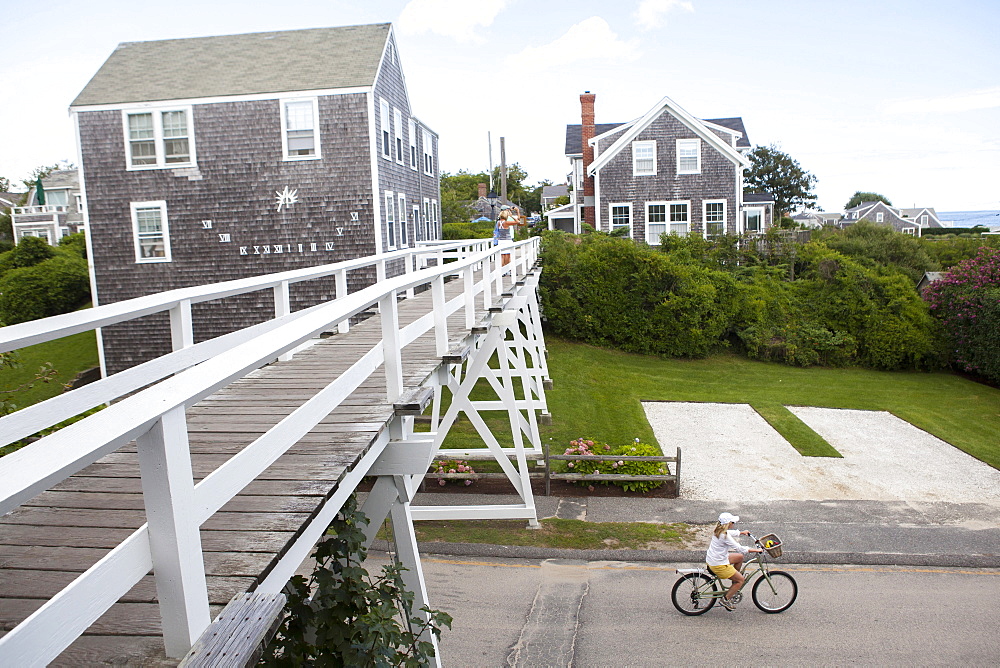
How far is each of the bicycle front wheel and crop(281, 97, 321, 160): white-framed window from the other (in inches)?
680

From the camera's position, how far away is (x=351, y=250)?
22609 mm

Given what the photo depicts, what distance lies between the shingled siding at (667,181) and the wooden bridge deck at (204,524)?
2783cm

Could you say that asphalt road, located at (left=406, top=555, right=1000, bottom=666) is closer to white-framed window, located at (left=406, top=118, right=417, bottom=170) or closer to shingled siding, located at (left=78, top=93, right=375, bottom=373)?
shingled siding, located at (left=78, top=93, right=375, bottom=373)

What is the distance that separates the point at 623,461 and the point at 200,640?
40.8ft

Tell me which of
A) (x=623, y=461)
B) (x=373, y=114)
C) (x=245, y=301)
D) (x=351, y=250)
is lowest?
(x=623, y=461)

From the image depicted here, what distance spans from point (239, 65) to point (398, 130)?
520 centimetres

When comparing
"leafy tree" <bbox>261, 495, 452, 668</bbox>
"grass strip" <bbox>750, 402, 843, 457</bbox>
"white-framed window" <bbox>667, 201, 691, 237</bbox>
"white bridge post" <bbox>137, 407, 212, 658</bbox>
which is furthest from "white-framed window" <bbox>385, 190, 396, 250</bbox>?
"white bridge post" <bbox>137, 407, 212, 658</bbox>

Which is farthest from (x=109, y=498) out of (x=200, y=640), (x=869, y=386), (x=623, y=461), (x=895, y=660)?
(x=869, y=386)

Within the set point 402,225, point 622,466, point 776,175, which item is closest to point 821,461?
point 622,466

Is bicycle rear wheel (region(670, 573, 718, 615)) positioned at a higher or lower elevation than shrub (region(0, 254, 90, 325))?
lower

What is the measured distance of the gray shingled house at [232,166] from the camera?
22.0 m

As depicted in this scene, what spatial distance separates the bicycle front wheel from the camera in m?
9.70

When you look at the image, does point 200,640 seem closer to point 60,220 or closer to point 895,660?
point 895,660

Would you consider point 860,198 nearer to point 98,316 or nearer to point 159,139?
point 159,139
